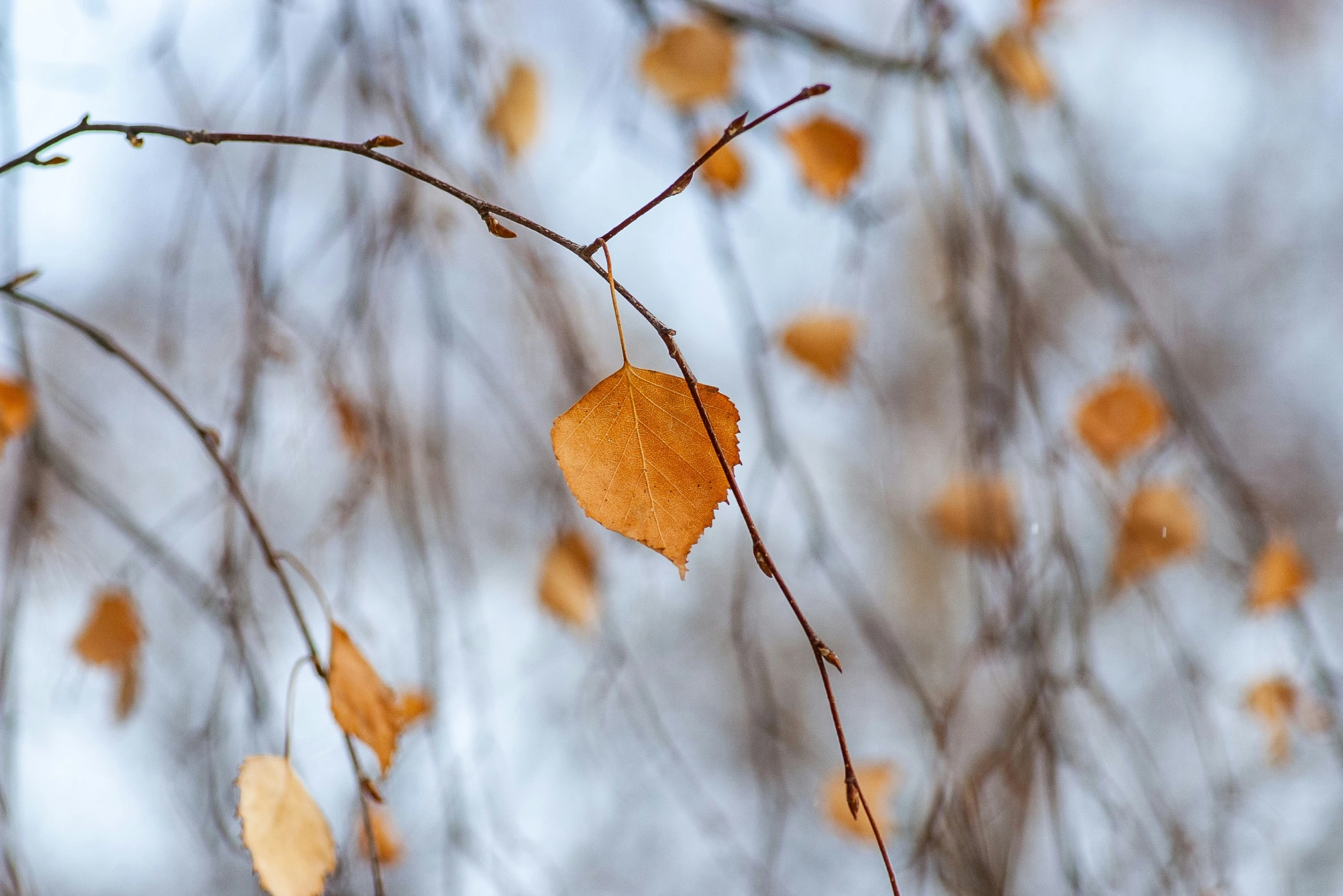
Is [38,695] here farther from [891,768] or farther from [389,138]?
[389,138]

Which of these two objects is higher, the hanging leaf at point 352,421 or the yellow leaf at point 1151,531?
the yellow leaf at point 1151,531

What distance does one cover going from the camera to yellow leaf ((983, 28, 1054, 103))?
0.57 metres

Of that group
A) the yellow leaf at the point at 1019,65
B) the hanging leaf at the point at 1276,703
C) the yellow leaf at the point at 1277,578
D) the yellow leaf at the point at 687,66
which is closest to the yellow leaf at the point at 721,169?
the yellow leaf at the point at 687,66

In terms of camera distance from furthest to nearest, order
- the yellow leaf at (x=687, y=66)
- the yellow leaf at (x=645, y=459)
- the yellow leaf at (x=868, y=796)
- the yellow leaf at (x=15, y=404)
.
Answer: the yellow leaf at (x=868, y=796)
the yellow leaf at (x=687, y=66)
the yellow leaf at (x=15, y=404)
the yellow leaf at (x=645, y=459)

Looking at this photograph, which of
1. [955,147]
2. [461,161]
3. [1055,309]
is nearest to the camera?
[955,147]

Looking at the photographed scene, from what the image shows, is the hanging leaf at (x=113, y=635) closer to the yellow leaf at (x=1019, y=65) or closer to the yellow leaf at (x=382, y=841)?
the yellow leaf at (x=382, y=841)

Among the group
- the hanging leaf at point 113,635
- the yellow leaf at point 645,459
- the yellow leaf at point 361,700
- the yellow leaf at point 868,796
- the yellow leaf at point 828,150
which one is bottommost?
the yellow leaf at point 361,700

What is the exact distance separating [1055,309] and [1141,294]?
0.33m

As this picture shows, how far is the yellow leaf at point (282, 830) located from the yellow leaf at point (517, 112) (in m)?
0.41

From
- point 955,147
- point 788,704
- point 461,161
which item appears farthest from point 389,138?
point 788,704

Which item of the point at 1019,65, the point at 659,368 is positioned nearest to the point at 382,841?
the point at 1019,65

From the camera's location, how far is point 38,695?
123cm

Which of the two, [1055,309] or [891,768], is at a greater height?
[1055,309]

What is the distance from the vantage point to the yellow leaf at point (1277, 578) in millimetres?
578
